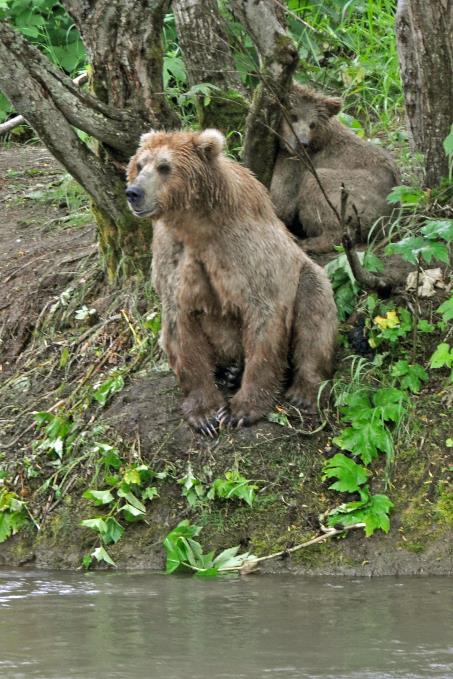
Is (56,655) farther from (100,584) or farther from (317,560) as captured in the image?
(317,560)

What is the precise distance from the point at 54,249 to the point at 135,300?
153cm

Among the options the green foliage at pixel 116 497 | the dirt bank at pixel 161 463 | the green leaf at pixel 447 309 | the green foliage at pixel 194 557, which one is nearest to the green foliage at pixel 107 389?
the dirt bank at pixel 161 463

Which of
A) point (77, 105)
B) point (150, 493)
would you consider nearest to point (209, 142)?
point (77, 105)

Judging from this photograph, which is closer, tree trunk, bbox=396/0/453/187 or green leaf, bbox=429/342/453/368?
green leaf, bbox=429/342/453/368

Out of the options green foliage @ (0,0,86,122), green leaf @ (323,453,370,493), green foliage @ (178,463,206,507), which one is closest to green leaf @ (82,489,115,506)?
green foliage @ (178,463,206,507)

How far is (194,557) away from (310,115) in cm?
322

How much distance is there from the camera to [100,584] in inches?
→ 241

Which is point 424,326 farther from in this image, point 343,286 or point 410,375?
point 343,286

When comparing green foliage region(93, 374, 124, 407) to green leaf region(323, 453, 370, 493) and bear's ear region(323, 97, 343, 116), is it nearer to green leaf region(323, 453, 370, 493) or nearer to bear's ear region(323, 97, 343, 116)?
green leaf region(323, 453, 370, 493)

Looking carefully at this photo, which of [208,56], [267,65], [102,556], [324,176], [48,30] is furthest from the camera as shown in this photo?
[48,30]

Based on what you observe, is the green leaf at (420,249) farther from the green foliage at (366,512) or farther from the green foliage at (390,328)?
the green foliage at (366,512)

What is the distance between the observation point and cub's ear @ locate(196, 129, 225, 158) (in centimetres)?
670

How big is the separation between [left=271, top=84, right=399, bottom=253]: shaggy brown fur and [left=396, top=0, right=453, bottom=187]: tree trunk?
41 cm

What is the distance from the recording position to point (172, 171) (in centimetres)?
661
